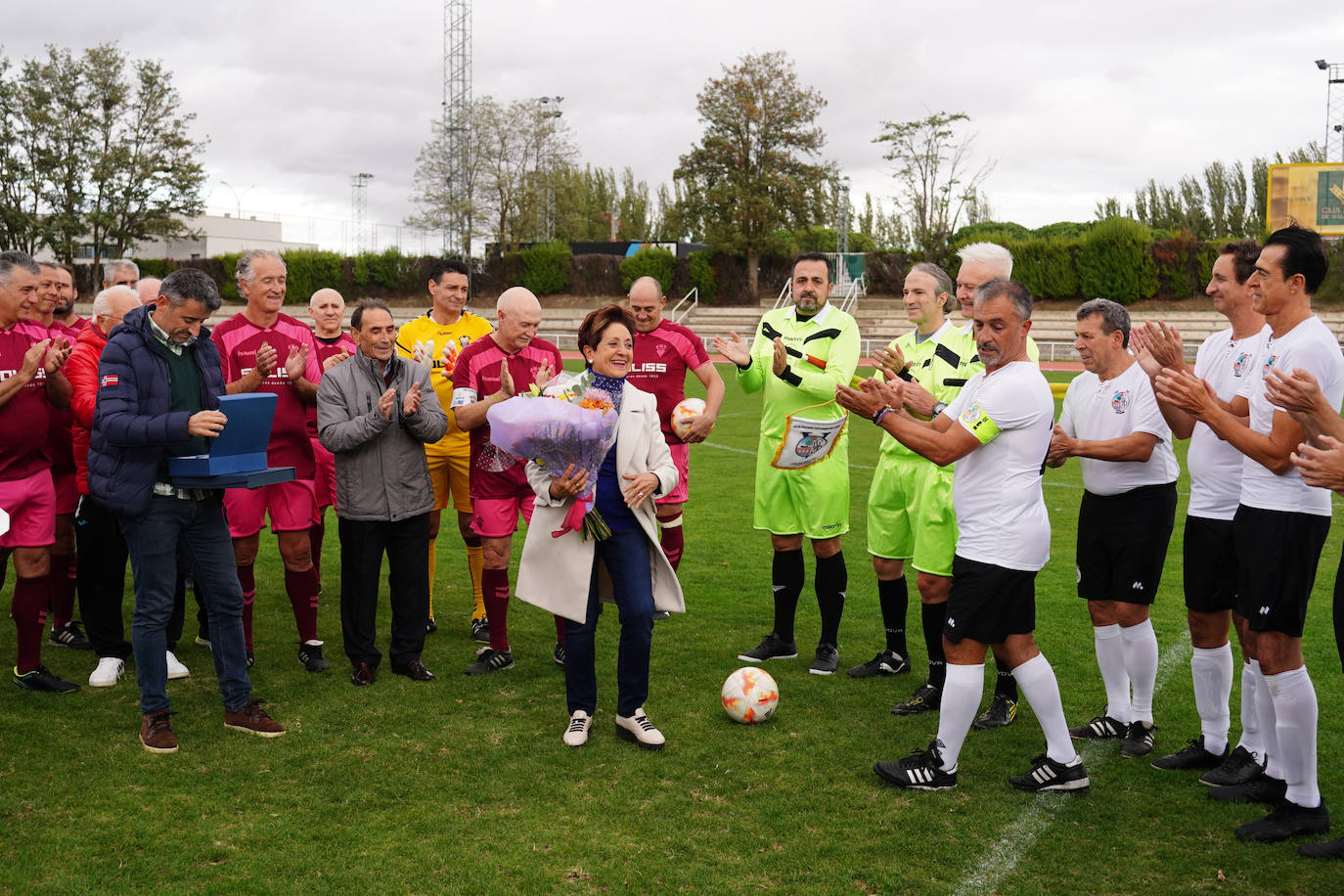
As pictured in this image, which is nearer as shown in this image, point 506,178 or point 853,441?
point 853,441

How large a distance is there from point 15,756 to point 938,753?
4414 mm

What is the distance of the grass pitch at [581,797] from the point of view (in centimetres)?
398

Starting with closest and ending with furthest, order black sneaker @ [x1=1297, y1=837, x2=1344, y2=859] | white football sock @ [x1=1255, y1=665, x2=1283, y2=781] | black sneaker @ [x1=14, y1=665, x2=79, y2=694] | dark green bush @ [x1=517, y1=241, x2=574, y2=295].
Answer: black sneaker @ [x1=1297, y1=837, x2=1344, y2=859] → white football sock @ [x1=1255, y1=665, x2=1283, y2=781] → black sneaker @ [x1=14, y1=665, x2=79, y2=694] → dark green bush @ [x1=517, y1=241, x2=574, y2=295]

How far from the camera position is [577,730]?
17.5ft

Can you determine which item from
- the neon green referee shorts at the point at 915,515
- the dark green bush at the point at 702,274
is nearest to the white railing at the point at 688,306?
the dark green bush at the point at 702,274

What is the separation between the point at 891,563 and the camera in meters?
6.20

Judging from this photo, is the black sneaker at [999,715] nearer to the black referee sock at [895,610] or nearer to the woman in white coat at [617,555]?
the black referee sock at [895,610]

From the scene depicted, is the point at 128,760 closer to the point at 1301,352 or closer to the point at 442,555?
the point at 442,555

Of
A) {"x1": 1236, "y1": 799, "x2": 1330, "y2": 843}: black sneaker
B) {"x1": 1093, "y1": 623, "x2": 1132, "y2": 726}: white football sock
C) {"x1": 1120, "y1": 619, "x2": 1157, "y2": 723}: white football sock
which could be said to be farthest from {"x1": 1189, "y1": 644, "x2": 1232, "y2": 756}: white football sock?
{"x1": 1236, "y1": 799, "x2": 1330, "y2": 843}: black sneaker

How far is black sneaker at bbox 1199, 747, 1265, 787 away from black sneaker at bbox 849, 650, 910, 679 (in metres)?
1.91

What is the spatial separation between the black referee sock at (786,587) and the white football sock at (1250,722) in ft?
8.46

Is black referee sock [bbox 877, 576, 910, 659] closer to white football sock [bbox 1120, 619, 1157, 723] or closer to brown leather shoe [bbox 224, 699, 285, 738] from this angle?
white football sock [bbox 1120, 619, 1157, 723]

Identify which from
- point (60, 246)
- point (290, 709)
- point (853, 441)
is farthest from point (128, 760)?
point (60, 246)

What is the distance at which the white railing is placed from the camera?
155 feet
